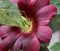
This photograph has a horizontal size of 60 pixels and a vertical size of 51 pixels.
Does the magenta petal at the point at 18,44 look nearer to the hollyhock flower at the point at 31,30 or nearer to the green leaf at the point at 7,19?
the hollyhock flower at the point at 31,30

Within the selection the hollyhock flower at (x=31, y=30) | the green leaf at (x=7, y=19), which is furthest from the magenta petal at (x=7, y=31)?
the green leaf at (x=7, y=19)

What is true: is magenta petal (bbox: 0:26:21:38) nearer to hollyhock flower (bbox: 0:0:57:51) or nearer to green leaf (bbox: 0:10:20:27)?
hollyhock flower (bbox: 0:0:57:51)

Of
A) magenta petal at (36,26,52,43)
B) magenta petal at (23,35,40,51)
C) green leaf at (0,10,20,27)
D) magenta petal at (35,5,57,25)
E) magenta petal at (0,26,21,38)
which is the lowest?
magenta petal at (23,35,40,51)

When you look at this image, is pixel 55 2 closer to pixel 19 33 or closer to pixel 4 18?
pixel 19 33

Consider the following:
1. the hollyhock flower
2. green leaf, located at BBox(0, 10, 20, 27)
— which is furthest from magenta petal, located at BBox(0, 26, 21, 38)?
green leaf, located at BBox(0, 10, 20, 27)

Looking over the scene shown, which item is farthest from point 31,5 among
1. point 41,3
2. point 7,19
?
point 7,19

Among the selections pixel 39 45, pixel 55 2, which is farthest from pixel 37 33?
pixel 55 2
